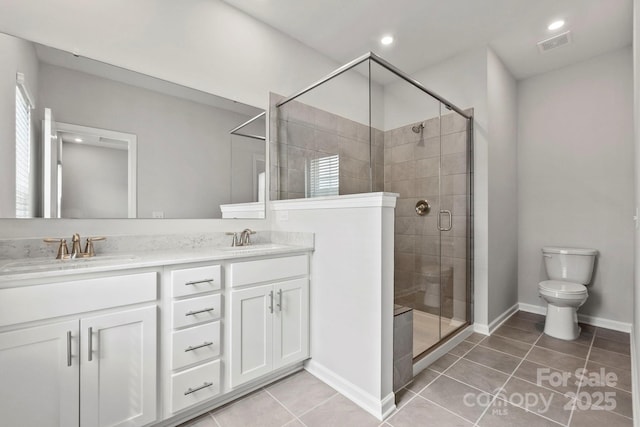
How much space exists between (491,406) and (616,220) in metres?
2.38

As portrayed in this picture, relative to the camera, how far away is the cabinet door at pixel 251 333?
1.64 metres

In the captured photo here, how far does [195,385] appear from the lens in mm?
1490

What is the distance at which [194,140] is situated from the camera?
2051 millimetres

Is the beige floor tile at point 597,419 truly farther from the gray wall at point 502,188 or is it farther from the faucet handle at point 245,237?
the faucet handle at point 245,237

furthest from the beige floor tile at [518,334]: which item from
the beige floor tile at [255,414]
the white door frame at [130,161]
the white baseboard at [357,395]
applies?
the white door frame at [130,161]

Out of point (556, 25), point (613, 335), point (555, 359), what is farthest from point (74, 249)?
point (613, 335)

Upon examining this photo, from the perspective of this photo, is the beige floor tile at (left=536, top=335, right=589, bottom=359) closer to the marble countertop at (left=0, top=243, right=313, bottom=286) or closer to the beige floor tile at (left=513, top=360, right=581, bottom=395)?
the beige floor tile at (left=513, top=360, right=581, bottom=395)

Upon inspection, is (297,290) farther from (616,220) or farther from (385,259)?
(616,220)

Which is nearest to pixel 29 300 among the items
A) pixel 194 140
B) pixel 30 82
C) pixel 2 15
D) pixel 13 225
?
pixel 13 225

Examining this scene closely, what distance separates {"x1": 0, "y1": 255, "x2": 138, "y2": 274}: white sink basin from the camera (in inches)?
47.0

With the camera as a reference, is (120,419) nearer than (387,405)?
Yes

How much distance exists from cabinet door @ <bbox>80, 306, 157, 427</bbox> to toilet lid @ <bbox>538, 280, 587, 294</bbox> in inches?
119

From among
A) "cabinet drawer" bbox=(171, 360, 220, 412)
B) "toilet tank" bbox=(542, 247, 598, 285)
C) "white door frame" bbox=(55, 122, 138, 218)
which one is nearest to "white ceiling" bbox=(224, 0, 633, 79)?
"white door frame" bbox=(55, 122, 138, 218)

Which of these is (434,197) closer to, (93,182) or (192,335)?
(192,335)
